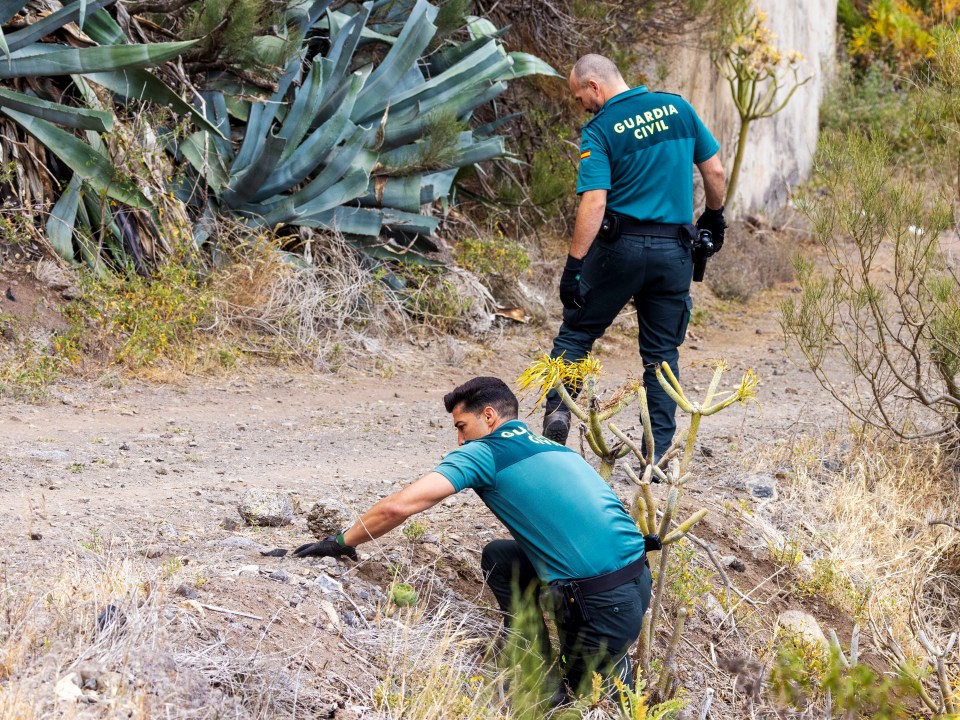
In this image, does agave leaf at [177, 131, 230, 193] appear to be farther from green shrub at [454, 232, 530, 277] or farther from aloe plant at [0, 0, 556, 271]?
green shrub at [454, 232, 530, 277]

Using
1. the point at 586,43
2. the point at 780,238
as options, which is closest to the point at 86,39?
the point at 586,43

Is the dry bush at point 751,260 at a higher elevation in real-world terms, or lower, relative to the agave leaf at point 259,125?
lower

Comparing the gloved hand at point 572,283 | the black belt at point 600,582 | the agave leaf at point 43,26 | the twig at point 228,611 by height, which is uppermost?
the agave leaf at point 43,26

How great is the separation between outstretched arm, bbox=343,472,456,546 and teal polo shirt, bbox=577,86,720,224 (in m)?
2.03

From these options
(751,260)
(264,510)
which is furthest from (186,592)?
(751,260)

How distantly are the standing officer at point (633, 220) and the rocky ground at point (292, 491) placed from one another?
2.73 ft

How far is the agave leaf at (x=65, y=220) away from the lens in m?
7.04

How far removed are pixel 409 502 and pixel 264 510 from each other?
1199mm

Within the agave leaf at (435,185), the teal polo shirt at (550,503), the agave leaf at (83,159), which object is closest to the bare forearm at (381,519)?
the teal polo shirt at (550,503)

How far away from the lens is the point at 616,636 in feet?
11.9

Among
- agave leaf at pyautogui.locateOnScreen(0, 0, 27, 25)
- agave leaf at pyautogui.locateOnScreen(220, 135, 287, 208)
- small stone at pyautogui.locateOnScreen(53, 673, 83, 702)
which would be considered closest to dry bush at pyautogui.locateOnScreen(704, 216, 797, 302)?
agave leaf at pyautogui.locateOnScreen(220, 135, 287, 208)

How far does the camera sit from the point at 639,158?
16.4 feet

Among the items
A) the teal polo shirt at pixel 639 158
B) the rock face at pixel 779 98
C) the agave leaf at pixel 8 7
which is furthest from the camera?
the rock face at pixel 779 98

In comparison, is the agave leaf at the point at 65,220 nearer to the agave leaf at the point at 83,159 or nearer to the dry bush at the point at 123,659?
the agave leaf at the point at 83,159
